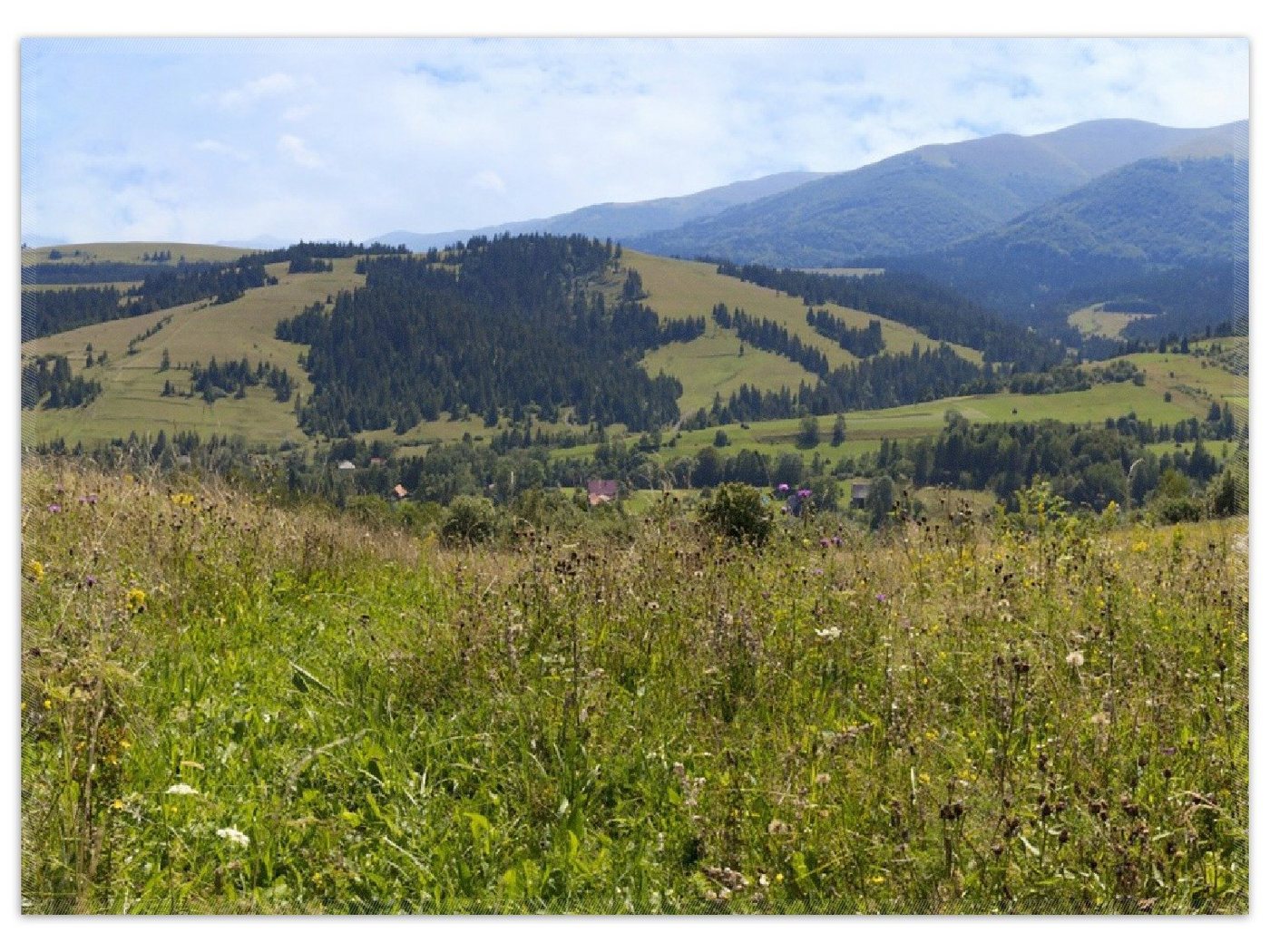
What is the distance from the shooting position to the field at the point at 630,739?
3.15 metres

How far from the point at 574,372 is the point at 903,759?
190118 millimetres

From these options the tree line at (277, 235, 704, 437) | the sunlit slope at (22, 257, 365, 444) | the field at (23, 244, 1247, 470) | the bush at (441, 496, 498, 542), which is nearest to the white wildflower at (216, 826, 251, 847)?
the bush at (441, 496, 498, 542)

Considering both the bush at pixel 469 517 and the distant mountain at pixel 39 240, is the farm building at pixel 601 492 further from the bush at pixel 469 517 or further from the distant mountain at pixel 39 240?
the distant mountain at pixel 39 240

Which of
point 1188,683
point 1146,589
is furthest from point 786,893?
point 1146,589

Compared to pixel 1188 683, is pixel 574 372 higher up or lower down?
higher up

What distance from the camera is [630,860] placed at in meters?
3.23

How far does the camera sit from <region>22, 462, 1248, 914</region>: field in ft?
10.3

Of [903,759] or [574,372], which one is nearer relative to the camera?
[903,759]

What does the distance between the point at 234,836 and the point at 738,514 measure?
5.37 meters

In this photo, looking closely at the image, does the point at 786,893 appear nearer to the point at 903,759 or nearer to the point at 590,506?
the point at 903,759

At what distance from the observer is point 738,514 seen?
7.94 m

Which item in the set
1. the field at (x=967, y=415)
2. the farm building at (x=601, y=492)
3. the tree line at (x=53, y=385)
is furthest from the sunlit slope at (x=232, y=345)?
the field at (x=967, y=415)

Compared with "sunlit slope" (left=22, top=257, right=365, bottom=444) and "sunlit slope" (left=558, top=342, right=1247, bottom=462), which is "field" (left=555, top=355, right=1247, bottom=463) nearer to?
"sunlit slope" (left=558, top=342, right=1247, bottom=462)

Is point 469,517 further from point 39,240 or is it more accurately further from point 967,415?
point 967,415
